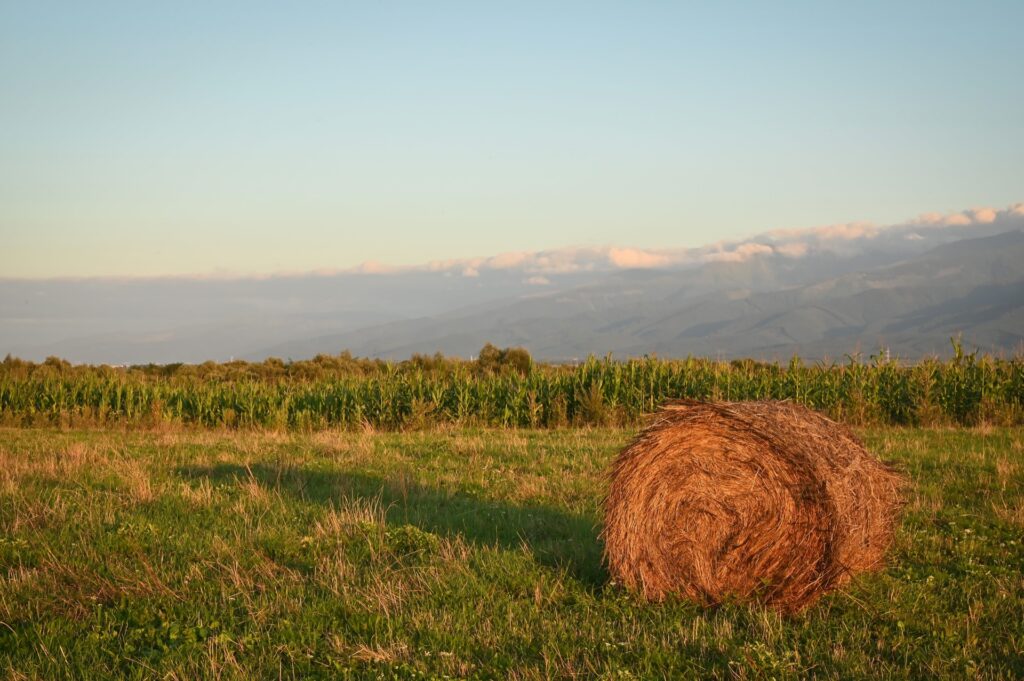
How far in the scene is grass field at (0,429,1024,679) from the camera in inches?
254

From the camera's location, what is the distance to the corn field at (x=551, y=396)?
77.2 feet

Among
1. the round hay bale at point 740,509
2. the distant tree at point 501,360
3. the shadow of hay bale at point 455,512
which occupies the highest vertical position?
the round hay bale at point 740,509

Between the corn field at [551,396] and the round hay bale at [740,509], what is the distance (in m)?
14.7

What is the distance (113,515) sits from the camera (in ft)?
34.2

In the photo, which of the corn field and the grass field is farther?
the corn field

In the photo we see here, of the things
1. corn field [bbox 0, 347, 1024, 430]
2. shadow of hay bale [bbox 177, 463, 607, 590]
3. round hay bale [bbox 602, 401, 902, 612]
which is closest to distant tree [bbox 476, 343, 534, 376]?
corn field [bbox 0, 347, 1024, 430]

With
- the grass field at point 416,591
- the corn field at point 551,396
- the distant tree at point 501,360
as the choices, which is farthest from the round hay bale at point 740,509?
the distant tree at point 501,360

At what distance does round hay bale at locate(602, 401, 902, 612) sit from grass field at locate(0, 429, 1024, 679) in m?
0.30

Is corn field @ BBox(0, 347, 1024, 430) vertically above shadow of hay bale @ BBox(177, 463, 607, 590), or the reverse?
shadow of hay bale @ BBox(177, 463, 607, 590)

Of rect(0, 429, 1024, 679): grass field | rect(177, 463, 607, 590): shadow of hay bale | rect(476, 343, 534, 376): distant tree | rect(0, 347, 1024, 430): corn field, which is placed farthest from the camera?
rect(476, 343, 534, 376): distant tree

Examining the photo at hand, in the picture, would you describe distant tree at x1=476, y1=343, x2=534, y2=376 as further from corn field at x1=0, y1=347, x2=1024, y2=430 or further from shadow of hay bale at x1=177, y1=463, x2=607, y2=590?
shadow of hay bale at x1=177, y1=463, x2=607, y2=590

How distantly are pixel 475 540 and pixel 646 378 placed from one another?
54.2 ft

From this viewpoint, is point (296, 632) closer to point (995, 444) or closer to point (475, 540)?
point (475, 540)

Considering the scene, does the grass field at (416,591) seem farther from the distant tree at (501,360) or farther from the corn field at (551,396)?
the distant tree at (501,360)
